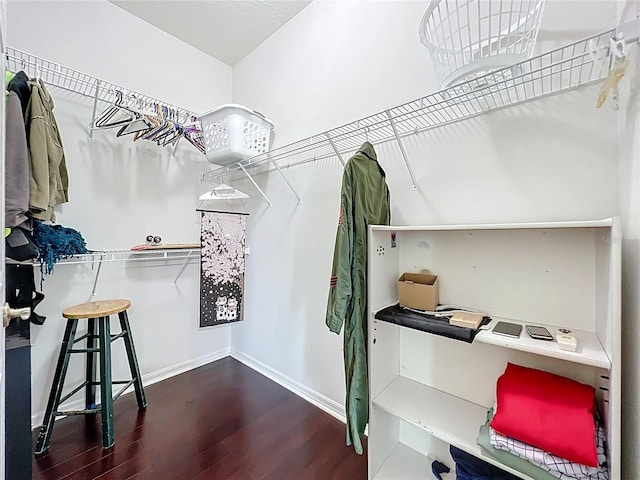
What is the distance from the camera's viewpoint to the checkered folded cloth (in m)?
0.80

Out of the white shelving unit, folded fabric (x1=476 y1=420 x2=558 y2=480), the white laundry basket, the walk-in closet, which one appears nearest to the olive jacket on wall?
the walk-in closet

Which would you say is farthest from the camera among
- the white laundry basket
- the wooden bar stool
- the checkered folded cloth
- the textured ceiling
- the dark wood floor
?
the textured ceiling

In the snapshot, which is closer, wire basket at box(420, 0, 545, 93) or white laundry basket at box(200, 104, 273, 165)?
wire basket at box(420, 0, 545, 93)

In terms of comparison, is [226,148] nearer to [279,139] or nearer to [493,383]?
[279,139]

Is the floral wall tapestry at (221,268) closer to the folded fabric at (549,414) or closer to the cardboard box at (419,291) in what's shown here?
the cardboard box at (419,291)

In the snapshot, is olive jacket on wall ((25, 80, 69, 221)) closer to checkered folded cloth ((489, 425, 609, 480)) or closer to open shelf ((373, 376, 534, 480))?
open shelf ((373, 376, 534, 480))

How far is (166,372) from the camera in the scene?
2293 mm

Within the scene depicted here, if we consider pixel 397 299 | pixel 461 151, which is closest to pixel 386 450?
pixel 397 299

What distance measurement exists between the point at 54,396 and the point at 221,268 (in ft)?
3.71

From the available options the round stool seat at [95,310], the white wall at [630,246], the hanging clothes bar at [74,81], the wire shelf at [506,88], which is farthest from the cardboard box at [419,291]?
the hanging clothes bar at [74,81]

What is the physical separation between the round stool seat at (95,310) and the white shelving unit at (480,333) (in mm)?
1541

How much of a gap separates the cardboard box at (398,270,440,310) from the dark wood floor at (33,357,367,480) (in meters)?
0.93

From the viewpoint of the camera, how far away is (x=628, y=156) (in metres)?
0.84

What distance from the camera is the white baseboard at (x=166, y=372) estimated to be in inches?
71.8
